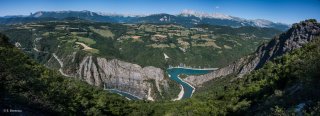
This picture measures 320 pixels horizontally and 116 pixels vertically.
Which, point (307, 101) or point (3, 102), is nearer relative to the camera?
point (307, 101)

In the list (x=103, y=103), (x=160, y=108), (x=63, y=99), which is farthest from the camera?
(x=160, y=108)

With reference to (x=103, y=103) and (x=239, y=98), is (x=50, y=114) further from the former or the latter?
(x=239, y=98)

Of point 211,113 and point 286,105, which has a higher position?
point 286,105

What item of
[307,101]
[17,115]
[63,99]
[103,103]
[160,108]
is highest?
[307,101]

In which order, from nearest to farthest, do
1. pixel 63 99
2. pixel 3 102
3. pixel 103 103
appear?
pixel 3 102, pixel 63 99, pixel 103 103

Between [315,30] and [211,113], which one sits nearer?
[211,113]

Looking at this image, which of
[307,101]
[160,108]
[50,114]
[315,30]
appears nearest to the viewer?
[307,101]

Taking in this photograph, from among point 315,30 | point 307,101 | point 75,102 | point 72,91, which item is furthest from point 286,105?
point 315,30

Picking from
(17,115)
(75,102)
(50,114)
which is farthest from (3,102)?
(75,102)

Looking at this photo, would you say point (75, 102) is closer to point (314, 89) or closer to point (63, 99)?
point (63, 99)
